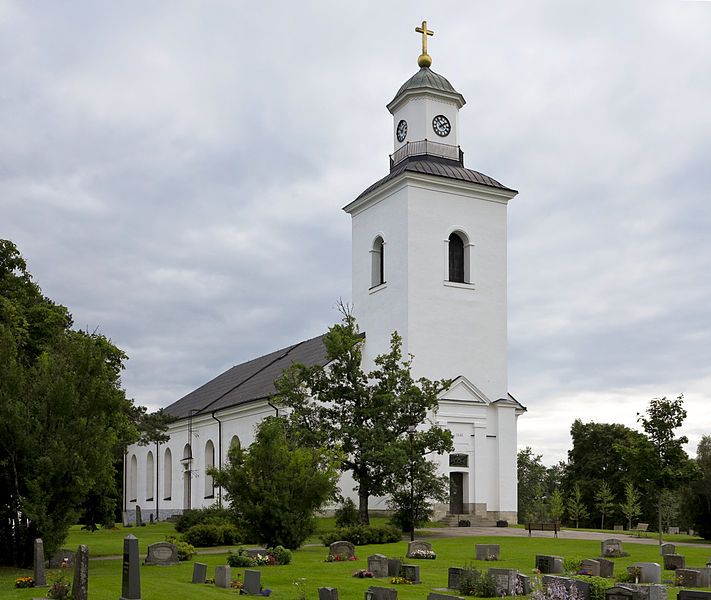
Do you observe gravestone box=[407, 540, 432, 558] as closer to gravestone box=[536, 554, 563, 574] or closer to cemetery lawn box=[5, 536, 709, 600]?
cemetery lawn box=[5, 536, 709, 600]

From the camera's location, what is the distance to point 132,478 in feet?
218

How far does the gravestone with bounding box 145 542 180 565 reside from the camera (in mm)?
23609

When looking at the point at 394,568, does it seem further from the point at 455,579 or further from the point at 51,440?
the point at 51,440

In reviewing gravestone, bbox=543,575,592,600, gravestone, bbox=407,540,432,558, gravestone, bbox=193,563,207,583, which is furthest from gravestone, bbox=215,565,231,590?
gravestone, bbox=543,575,592,600

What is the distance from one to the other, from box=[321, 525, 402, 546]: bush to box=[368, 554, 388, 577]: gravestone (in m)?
8.95

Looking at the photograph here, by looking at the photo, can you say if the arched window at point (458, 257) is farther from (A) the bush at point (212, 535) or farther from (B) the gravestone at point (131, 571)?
(B) the gravestone at point (131, 571)

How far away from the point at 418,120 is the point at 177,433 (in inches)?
1024

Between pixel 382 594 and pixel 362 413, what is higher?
pixel 362 413

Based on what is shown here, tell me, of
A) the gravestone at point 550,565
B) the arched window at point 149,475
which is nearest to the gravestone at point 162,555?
the gravestone at point 550,565

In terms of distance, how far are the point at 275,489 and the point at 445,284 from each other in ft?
52.4

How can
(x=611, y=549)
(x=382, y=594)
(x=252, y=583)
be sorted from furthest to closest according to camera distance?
(x=611, y=549) → (x=252, y=583) → (x=382, y=594)

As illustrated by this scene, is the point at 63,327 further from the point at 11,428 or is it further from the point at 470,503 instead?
the point at 470,503

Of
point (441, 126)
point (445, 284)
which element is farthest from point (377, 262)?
point (441, 126)

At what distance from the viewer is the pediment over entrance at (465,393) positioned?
3953 centimetres
